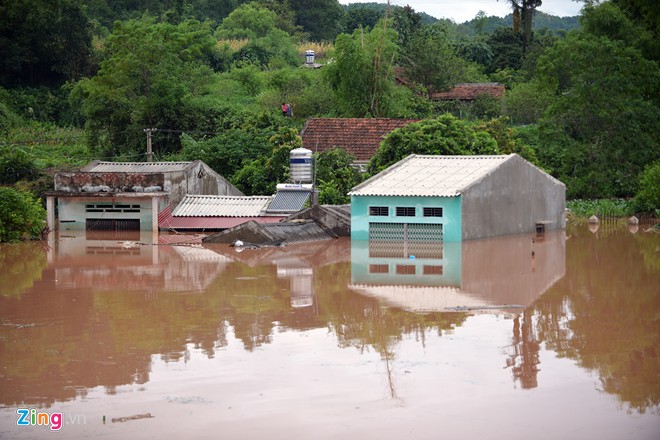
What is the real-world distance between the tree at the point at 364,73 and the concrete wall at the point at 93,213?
14.5 meters

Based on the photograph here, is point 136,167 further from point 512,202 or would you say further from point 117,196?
point 512,202

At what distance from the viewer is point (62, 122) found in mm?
52719

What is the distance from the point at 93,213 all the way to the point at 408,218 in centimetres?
1043

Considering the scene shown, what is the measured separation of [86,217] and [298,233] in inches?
311

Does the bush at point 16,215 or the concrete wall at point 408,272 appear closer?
the concrete wall at point 408,272

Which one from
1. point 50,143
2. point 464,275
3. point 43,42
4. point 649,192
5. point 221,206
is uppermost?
point 43,42

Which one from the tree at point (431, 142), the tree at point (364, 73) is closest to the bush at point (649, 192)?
the tree at point (431, 142)

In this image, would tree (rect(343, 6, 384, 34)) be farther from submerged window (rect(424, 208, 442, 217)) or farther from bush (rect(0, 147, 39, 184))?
submerged window (rect(424, 208, 442, 217))

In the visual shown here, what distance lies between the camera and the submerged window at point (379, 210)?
29.3 meters

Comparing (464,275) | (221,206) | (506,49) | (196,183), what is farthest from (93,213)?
(506,49)

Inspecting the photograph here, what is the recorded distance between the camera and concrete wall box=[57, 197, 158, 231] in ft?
109

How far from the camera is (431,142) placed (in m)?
34.2

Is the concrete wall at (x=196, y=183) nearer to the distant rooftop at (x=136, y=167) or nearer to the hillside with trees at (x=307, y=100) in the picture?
the distant rooftop at (x=136, y=167)

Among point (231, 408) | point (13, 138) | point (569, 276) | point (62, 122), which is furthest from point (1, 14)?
point (231, 408)
